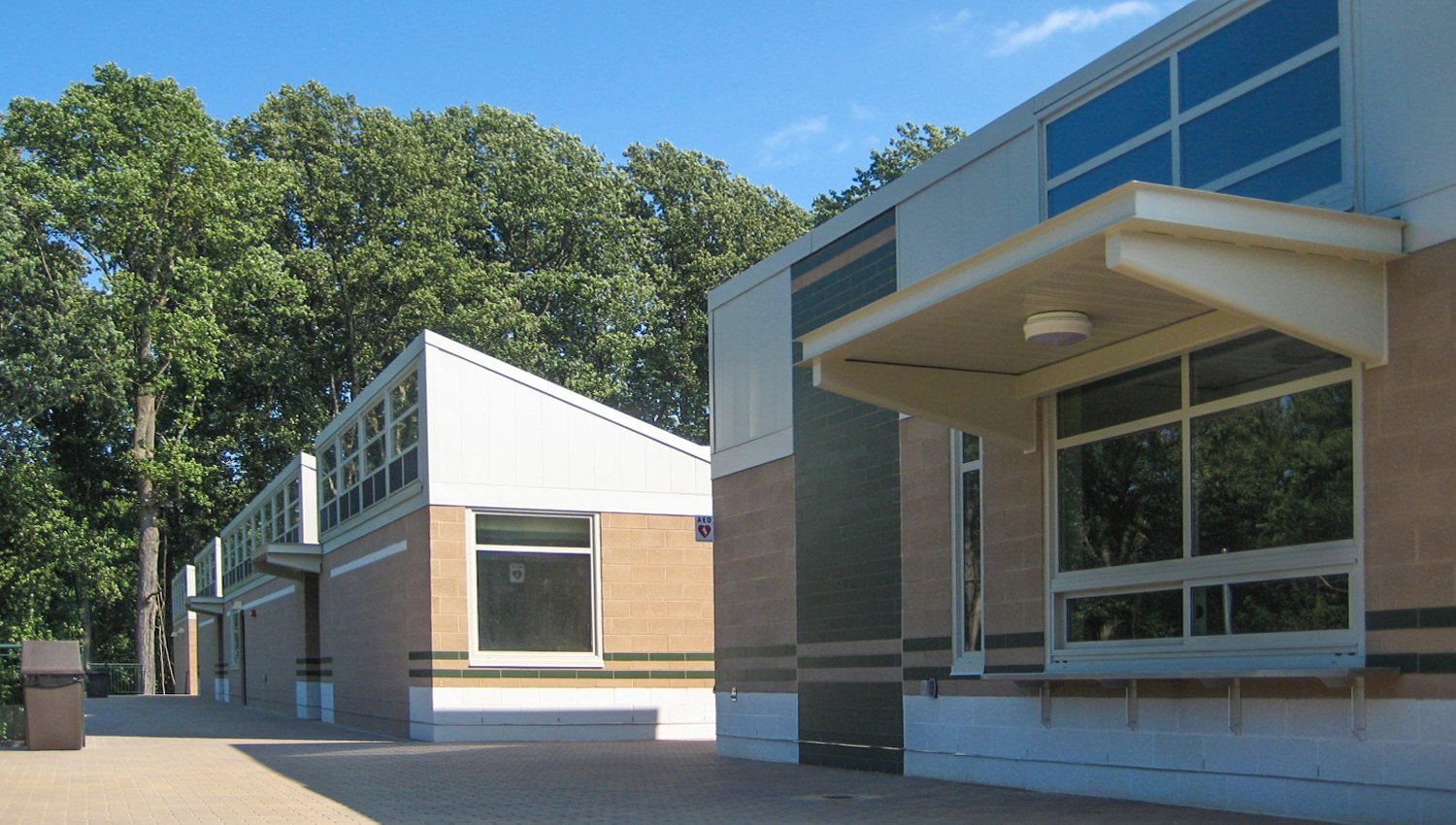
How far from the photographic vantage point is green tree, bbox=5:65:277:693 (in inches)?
1624

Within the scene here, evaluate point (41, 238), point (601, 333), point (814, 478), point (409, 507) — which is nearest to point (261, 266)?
point (41, 238)

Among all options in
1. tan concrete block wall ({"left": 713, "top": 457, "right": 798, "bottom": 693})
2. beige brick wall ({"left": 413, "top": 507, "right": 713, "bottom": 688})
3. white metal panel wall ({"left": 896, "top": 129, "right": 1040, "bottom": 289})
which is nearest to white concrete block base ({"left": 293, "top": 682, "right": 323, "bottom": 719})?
beige brick wall ({"left": 413, "top": 507, "right": 713, "bottom": 688})

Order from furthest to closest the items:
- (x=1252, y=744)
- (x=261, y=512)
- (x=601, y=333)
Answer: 1. (x=601, y=333)
2. (x=261, y=512)
3. (x=1252, y=744)

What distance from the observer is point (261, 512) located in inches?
1455

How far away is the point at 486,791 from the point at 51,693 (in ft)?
26.9

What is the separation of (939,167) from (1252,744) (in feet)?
19.2

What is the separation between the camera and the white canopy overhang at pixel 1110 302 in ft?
27.3

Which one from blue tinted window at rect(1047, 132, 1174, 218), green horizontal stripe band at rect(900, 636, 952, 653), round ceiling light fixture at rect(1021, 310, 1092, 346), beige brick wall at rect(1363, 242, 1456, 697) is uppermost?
blue tinted window at rect(1047, 132, 1174, 218)

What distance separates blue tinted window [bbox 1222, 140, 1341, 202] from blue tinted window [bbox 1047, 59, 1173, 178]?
1120 mm

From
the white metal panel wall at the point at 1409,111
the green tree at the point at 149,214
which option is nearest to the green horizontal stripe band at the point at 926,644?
the white metal panel wall at the point at 1409,111

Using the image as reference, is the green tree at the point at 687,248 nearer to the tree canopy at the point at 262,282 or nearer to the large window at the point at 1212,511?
the tree canopy at the point at 262,282

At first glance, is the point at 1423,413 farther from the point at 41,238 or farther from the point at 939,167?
the point at 41,238

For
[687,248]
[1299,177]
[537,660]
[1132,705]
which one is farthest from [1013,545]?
[687,248]

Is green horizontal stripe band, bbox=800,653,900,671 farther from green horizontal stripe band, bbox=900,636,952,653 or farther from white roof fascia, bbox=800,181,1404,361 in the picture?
white roof fascia, bbox=800,181,1404,361
